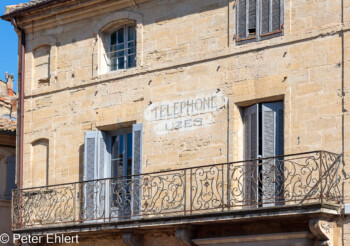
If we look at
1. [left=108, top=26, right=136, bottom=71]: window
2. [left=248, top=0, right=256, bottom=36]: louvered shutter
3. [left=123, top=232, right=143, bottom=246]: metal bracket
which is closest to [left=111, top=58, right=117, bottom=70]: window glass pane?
[left=108, top=26, right=136, bottom=71]: window

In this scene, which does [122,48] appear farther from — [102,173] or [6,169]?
[6,169]

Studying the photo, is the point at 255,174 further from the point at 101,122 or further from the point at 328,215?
the point at 101,122

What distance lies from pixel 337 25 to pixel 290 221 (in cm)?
352

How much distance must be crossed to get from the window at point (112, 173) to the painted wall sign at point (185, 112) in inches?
17.1

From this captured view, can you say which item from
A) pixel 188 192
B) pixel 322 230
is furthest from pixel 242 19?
pixel 322 230

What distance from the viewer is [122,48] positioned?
862 inches

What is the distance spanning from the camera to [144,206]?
20.2 metres

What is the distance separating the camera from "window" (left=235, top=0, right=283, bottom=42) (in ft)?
62.6

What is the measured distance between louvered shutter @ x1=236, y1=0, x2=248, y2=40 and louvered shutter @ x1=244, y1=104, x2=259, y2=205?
4.67 feet

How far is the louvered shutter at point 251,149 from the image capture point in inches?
735

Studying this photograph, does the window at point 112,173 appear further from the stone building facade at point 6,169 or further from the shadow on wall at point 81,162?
the stone building facade at point 6,169

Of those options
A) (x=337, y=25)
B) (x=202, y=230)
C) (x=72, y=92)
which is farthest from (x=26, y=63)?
(x=337, y=25)

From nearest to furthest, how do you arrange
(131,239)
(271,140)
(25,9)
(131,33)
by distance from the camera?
1. (271,140)
2. (131,239)
3. (131,33)
4. (25,9)

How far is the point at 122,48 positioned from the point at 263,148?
4.56 meters
